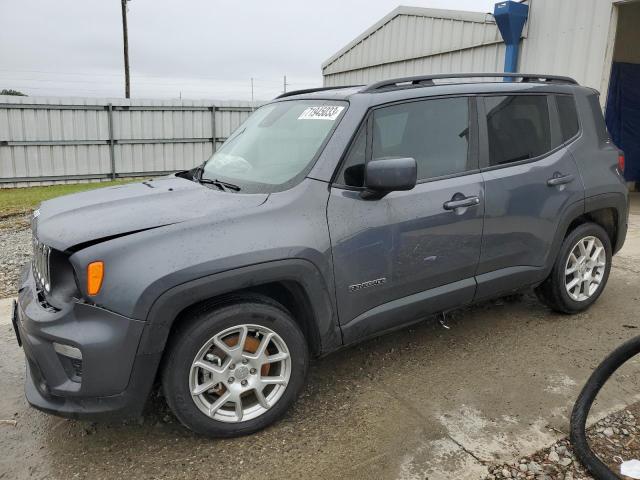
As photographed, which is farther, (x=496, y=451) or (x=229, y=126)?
(x=229, y=126)

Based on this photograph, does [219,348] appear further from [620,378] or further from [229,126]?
[229,126]

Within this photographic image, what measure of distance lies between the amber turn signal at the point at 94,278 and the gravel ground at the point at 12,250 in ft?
Result: 11.4

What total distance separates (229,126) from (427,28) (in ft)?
22.6

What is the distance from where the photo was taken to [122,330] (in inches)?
94.6

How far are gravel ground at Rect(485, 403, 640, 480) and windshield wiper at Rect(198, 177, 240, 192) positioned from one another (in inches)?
81.2

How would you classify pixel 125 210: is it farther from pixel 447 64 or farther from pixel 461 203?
pixel 447 64

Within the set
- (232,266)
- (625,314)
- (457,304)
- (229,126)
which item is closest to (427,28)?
(229,126)

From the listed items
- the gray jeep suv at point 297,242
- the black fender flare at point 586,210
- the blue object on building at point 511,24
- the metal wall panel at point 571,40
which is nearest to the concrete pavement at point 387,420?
the gray jeep suv at point 297,242

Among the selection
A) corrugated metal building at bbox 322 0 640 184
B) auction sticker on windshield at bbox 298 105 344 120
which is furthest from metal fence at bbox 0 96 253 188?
auction sticker on windshield at bbox 298 105 344 120

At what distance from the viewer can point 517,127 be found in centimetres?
384

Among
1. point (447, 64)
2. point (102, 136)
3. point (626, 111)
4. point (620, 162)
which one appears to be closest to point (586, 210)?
point (620, 162)

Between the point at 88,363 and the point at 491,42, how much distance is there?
1030 cm

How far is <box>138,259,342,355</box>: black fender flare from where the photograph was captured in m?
2.45

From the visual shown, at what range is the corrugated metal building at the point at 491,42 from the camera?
8.86 metres
